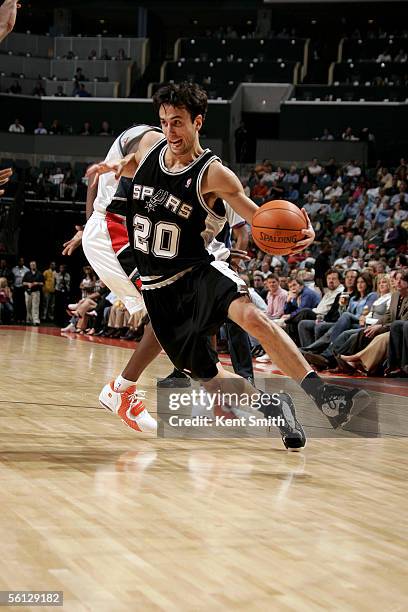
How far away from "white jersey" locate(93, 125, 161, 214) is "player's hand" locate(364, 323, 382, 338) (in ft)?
15.3

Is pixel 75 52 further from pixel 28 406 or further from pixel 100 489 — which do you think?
pixel 100 489

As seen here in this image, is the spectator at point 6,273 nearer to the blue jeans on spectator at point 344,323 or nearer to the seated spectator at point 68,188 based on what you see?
the seated spectator at point 68,188

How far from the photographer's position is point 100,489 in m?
3.44

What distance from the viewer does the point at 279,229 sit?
13.4ft

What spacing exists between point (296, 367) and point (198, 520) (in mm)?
1251

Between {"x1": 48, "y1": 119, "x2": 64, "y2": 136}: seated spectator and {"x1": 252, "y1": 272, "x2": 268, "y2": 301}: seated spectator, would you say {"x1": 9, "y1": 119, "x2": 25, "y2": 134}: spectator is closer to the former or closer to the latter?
{"x1": 48, "y1": 119, "x2": 64, "y2": 136}: seated spectator

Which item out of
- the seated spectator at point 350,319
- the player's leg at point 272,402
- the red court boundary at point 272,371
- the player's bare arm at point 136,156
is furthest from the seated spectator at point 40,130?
the player's leg at point 272,402

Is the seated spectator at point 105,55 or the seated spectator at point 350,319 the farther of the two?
the seated spectator at point 105,55

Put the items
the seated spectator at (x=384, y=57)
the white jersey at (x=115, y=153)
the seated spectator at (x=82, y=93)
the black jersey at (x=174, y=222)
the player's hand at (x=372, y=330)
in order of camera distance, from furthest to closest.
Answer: the seated spectator at (x=82, y=93), the seated spectator at (x=384, y=57), the player's hand at (x=372, y=330), the white jersey at (x=115, y=153), the black jersey at (x=174, y=222)

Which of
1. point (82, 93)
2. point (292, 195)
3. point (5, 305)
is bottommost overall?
point (5, 305)

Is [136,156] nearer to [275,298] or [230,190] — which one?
[230,190]

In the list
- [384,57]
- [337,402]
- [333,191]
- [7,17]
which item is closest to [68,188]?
[333,191]

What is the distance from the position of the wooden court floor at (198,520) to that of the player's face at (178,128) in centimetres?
152

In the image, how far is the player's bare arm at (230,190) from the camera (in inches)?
164
